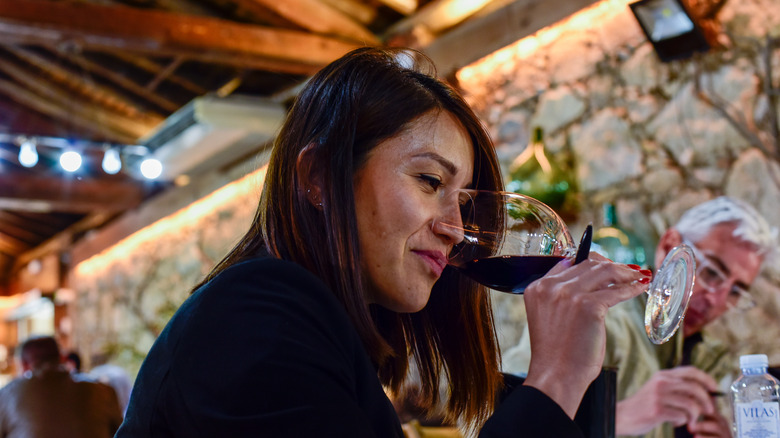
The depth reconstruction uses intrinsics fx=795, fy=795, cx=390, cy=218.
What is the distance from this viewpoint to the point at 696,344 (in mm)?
2678

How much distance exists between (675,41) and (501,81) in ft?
3.30

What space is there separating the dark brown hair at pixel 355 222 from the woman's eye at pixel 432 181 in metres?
0.08

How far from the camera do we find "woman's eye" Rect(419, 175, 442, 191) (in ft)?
3.60

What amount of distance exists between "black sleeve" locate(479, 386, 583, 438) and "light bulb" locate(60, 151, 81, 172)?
469cm

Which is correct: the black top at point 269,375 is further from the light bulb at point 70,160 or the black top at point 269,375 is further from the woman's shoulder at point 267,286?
the light bulb at point 70,160

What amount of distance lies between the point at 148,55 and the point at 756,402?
176 inches

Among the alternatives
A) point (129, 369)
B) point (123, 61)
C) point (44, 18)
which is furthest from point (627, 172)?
point (129, 369)

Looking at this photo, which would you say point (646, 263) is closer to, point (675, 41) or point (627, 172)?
point (627, 172)

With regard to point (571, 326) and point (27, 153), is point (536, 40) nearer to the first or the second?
point (571, 326)

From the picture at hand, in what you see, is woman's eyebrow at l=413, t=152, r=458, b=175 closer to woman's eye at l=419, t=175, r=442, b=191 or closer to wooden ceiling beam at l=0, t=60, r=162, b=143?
woman's eye at l=419, t=175, r=442, b=191

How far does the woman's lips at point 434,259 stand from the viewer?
1.11 metres

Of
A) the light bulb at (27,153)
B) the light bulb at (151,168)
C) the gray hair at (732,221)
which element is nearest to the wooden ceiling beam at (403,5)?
the gray hair at (732,221)

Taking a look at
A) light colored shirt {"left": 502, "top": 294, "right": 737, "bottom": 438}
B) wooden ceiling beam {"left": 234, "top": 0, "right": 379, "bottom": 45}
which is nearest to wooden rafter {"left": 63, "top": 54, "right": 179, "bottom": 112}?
wooden ceiling beam {"left": 234, "top": 0, "right": 379, "bottom": 45}

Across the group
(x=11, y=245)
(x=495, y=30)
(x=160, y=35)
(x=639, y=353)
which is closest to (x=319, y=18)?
(x=160, y=35)
